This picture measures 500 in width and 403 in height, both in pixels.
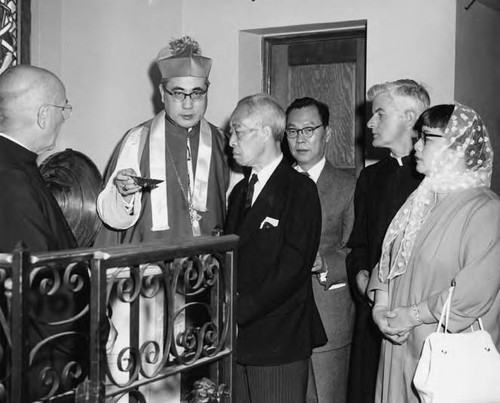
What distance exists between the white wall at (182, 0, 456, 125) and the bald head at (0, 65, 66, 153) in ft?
7.76

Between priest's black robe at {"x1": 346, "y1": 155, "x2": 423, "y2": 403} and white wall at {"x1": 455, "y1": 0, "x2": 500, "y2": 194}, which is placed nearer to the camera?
priest's black robe at {"x1": 346, "y1": 155, "x2": 423, "y2": 403}

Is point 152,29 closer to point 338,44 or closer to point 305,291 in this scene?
point 338,44

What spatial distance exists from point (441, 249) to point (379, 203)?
0.93 metres

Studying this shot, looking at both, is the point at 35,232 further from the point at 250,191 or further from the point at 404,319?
the point at 404,319

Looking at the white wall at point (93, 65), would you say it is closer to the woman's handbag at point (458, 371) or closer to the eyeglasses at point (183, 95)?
the eyeglasses at point (183, 95)

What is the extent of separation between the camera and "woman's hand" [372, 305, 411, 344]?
3184 millimetres

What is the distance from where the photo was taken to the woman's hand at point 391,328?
125 inches

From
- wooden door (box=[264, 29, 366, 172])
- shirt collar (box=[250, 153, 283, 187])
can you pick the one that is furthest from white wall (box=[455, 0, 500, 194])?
shirt collar (box=[250, 153, 283, 187])

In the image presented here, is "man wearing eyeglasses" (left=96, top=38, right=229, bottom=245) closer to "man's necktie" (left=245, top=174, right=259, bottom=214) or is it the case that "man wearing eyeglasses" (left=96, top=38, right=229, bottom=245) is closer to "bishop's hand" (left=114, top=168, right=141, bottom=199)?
"bishop's hand" (left=114, top=168, right=141, bottom=199)

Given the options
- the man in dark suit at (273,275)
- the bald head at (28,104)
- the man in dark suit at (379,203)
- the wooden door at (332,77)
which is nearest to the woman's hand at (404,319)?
the man in dark suit at (273,275)

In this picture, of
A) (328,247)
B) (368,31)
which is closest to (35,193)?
(328,247)

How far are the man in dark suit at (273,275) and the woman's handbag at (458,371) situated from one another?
2.32 ft

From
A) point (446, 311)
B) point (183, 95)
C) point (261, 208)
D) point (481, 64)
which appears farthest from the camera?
point (481, 64)

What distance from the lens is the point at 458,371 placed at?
9.31ft
